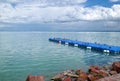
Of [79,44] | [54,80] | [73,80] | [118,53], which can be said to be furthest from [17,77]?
[79,44]

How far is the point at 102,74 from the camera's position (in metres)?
32.3

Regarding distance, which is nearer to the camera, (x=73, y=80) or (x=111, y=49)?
(x=73, y=80)

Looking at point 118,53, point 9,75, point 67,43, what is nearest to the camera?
point 9,75

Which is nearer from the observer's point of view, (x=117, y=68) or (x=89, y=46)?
(x=117, y=68)

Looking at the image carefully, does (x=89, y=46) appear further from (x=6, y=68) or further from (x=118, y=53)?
(x=6, y=68)

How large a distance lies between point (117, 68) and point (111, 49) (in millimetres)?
45569

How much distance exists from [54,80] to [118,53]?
48722 mm

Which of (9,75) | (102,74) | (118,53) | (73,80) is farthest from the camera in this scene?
(118,53)

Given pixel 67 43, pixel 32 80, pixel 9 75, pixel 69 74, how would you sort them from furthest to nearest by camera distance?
pixel 67 43 < pixel 9 75 < pixel 69 74 < pixel 32 80

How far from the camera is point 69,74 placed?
36938 mm

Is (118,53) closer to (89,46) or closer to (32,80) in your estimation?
(89,46)

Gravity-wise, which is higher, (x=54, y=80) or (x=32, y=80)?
(x=32, y=80)

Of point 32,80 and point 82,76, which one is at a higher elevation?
point 32,80

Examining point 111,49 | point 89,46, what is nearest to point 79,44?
point 89,46
